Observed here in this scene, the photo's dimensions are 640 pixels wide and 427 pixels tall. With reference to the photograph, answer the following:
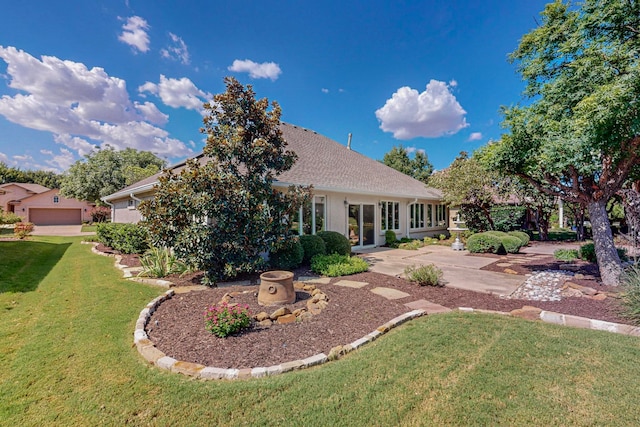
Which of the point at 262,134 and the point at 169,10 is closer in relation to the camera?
the point at 262,134

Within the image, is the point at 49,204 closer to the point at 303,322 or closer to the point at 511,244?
the point at 303,322

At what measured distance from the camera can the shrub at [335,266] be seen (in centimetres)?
806

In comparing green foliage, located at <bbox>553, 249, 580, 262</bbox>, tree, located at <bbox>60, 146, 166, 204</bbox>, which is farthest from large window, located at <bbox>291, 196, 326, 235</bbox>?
tree, located at <bbox>60, 146, 166, 204</bbox>

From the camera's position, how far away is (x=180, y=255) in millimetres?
7008

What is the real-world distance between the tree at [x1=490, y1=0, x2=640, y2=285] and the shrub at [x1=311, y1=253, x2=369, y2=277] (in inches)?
184

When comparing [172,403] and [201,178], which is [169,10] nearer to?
[201,178]

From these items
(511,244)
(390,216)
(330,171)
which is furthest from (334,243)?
(511,244)

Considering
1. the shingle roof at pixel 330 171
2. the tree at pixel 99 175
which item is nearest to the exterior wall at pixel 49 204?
the tree at pixel 99 175

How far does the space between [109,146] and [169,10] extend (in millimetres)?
30958

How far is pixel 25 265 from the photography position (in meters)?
9.64

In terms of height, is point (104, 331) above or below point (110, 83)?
below

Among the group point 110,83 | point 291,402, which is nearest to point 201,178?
point 291,402

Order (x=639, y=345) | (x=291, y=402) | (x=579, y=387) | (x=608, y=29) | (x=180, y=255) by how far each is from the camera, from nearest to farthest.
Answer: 1. (x=291, y=402)
2. (x=579, y=387)
3. (x=639, y=345)
4. (x=608, y=29)
5. (x=180, y=255)

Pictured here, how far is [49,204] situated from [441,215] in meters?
45.9
